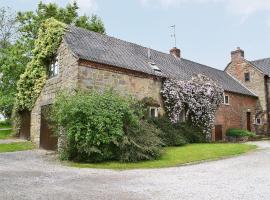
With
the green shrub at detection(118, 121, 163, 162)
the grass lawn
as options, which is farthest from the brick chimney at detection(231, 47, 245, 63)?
the green shrub at detection(118, 121, 163, 162)

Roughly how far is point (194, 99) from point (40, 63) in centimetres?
1151

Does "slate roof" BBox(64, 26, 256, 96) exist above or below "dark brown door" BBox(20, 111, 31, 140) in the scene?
above

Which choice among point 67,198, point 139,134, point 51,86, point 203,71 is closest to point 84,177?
point 67,198

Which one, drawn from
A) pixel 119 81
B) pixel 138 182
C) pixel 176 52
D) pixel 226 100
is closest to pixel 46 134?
pixel 119 81

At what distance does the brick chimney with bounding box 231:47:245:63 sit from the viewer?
123ft

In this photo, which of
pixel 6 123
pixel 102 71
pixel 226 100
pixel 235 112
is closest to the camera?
pixel 102 71

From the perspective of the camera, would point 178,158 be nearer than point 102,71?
Yes

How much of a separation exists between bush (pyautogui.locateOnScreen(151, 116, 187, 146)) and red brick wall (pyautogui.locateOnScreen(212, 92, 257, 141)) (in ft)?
24.6

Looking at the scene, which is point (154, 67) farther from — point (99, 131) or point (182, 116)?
point (99, 131)

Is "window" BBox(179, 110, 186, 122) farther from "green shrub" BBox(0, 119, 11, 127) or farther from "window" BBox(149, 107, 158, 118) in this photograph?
"green shrub" BBox(0, 119, 11, 127)

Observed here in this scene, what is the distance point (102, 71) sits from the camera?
19781 mm

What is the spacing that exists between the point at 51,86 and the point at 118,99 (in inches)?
259

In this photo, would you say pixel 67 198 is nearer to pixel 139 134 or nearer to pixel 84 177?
pixel 84 177

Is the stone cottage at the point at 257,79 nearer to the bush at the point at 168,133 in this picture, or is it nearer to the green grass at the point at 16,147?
the bush at the point at 168,133
